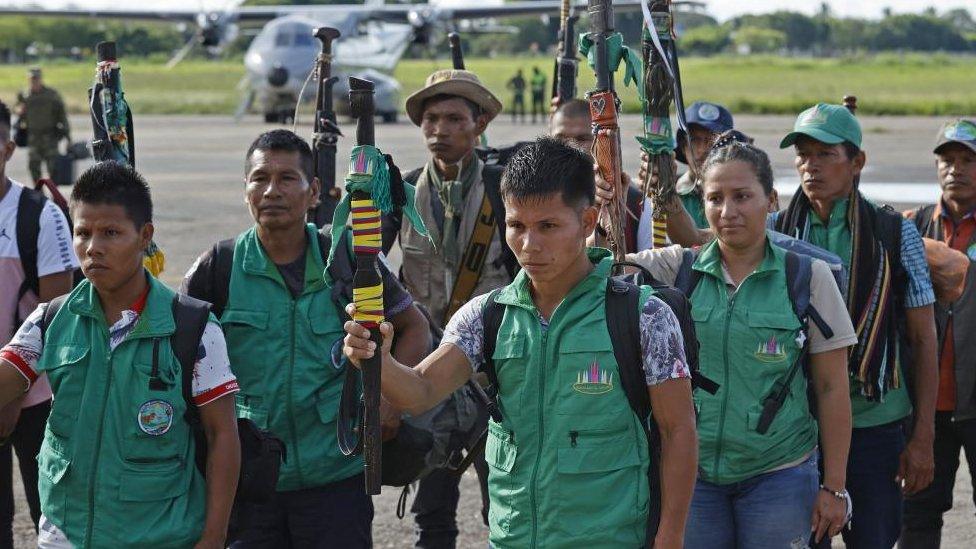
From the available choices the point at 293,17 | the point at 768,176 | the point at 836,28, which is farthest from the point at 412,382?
the point at 836,28

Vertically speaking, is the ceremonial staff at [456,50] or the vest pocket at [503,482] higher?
→ the ceremonial staff at [456,50]

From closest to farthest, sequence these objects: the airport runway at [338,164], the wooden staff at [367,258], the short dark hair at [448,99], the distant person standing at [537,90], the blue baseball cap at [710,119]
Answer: the wooden staff at [367,258]
the short dark hair at [448,99]
the blue baseball cap at [710,119]
the airport runway at [338,164]
the distant person standing at [537,90]

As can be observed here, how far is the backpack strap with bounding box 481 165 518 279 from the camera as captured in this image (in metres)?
5.27

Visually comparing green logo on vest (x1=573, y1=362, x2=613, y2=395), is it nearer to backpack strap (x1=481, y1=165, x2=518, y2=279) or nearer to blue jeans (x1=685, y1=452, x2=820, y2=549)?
blue jeans (x1=685, y1=452, x2=820, y2=549)

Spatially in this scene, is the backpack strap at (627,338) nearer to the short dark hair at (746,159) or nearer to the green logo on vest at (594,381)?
the green logo on vest at (594,381)

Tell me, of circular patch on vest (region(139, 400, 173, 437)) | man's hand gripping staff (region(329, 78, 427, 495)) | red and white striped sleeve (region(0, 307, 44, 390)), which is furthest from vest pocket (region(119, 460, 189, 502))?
man's hand gripping staff (region(329, 78, 427, 495))

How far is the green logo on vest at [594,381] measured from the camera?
10.4 ft

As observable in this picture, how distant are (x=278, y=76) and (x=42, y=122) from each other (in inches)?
711

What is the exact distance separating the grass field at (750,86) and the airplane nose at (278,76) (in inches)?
382

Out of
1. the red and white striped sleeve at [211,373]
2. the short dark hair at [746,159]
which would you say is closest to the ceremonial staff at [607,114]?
the short dark hair at [746,159]

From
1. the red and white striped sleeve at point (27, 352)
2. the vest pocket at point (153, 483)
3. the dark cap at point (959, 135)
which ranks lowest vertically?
the vest pocket at point (153, 483)

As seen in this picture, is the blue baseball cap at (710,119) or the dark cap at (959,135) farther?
the blue baseball cap at (710,119)

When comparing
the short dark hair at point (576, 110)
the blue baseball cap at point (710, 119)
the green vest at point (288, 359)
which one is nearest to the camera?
the green vest at point (288, 359)

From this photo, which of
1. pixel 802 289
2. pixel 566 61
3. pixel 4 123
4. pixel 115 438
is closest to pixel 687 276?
pixel 802 289
